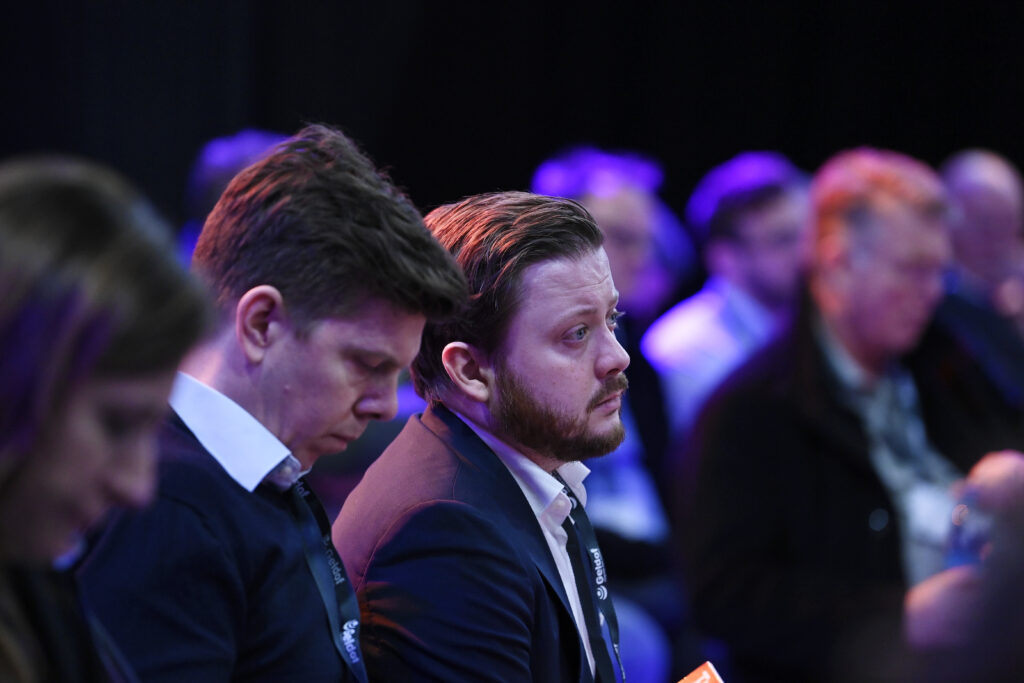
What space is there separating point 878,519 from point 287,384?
1897 millimetres

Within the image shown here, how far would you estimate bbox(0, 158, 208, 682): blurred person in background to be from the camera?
0.83m

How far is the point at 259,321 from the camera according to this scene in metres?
1.48

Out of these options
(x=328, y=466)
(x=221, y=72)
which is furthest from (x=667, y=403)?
(x=221, y=72)

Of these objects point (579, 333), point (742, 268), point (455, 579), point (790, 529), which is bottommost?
point (790, 529)

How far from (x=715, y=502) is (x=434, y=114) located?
3171 millimetres

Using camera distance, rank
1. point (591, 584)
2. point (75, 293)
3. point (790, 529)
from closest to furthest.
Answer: point (75, 293), point (591, 584), point (790, 529)

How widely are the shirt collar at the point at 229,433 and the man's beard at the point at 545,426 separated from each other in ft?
1.50

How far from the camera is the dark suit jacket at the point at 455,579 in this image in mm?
1606

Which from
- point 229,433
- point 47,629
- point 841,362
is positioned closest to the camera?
point 47,629

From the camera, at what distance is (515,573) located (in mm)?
1660

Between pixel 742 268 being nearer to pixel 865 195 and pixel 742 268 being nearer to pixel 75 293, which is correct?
pixel 865 195

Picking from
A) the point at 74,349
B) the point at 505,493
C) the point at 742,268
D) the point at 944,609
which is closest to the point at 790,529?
the point at 944,609

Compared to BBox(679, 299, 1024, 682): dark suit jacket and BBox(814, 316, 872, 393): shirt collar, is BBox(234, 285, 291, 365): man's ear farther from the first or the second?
BBox(814, 316, 872, 393): shirt collar

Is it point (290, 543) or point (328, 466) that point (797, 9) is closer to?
point (328, 466)
